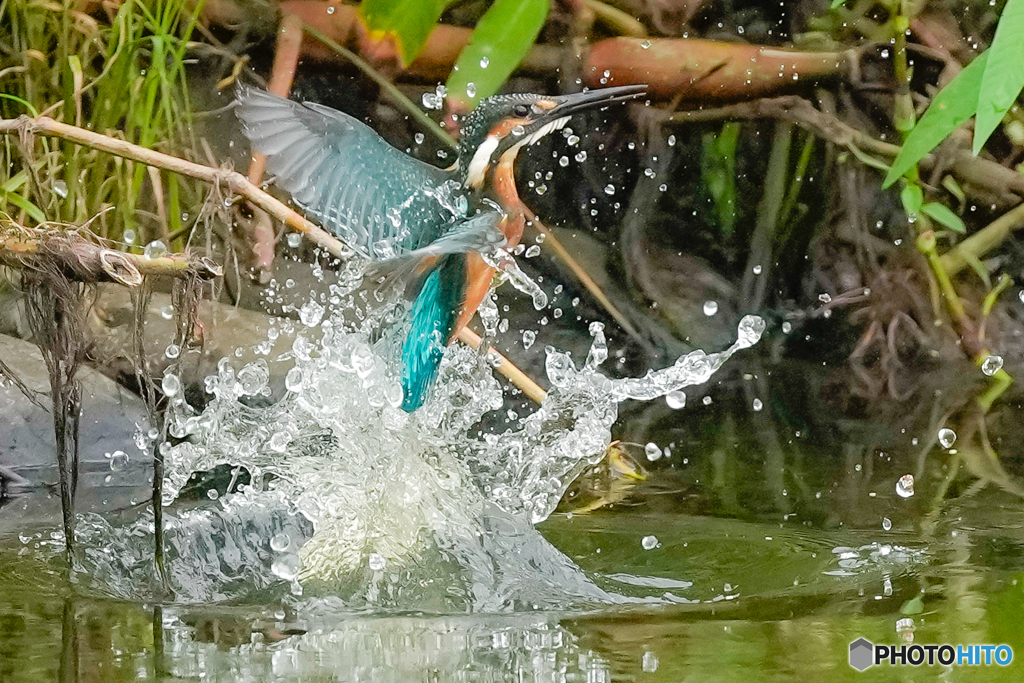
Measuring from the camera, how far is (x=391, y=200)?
2.11 meters

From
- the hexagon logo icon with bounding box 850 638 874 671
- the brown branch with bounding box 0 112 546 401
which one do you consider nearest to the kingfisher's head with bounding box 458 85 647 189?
the brown branch with bounding box 0 112 546 401

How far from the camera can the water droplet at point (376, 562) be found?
171cm

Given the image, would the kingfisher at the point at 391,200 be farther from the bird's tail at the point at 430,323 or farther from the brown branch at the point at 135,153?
the brown branch at the point at 135,153

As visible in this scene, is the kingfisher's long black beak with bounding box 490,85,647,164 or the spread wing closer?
the spread wing

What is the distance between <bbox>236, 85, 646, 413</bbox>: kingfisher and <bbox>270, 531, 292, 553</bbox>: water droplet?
34 centimetres

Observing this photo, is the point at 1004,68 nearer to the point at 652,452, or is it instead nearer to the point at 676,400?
the point at 652,452

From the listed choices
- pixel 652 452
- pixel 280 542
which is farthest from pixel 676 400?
pixel 280 542

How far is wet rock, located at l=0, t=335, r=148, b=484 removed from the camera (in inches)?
96.8

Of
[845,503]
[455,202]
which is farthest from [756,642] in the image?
[455,202]

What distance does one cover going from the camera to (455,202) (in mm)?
2176

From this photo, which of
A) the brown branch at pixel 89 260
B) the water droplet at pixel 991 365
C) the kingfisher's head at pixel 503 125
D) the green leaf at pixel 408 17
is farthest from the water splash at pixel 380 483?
the water droplet at pixel 991 365

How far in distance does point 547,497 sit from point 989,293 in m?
2.16

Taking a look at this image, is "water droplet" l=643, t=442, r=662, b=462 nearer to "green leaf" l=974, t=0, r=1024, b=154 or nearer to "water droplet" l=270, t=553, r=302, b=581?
"water droplet" l=270, t=553, r=302, b=581

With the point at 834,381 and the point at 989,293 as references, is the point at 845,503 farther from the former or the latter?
the point at 989,293
